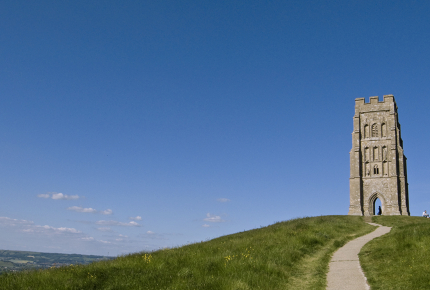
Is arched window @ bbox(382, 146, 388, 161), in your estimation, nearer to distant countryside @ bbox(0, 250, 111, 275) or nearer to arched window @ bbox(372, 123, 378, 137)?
arched window @ bbox(372, 123, 378, 137)

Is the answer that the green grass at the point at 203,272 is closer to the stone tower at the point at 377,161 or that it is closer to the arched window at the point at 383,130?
the stone tower at the point at 377,161

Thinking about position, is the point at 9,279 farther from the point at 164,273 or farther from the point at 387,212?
the point at 387,212

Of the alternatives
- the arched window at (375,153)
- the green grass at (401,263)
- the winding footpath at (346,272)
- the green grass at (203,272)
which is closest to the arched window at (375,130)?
the arched window at (375,153)

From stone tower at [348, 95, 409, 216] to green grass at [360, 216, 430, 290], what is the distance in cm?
3441

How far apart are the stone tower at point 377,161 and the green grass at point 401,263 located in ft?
113

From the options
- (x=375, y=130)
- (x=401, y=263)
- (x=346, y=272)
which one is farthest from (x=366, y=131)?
(x=346, y=272)

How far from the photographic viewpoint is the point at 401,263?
37.3 feet

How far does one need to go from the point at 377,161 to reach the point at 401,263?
40.4 m

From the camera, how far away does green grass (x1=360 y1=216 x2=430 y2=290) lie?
977 centimetres

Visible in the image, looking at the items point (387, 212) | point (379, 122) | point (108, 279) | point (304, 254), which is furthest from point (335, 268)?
point (379, 122)

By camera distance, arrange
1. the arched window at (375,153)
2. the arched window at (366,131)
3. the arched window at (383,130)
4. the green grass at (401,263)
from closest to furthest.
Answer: the green grass at (401,263) < the arched window at (375,153) < the arched window at (383,130) < the arched window at (366,131)

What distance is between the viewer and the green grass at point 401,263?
9.77 metres

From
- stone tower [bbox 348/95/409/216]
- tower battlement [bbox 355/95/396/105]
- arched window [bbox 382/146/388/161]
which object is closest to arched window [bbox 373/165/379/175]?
stone tower [bbox 348/95/409/216]

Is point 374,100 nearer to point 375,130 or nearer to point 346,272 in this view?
point 375,130
